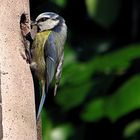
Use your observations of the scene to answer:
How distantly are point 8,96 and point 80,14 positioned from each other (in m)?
1.80

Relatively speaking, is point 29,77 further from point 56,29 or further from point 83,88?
point 83,88

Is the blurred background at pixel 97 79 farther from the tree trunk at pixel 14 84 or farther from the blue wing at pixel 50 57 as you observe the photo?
the tree trunk at pixel 14 84

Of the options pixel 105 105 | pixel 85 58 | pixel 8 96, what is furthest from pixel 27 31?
pixel 85 58

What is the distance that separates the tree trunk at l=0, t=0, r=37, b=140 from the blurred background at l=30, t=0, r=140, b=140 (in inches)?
32.2

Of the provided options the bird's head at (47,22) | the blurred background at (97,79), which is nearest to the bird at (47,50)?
the bird's head at (47,22)

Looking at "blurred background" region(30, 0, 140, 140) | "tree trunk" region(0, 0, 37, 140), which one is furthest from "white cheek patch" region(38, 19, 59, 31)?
"blurred background" region(30, 0, 140, 140)

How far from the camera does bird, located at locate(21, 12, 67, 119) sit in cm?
332

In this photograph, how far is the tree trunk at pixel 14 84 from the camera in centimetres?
306

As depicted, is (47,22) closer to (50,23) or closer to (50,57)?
(50,23)

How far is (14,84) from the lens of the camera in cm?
309

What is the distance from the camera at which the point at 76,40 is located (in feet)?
15.1

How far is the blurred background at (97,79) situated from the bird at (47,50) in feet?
1.92

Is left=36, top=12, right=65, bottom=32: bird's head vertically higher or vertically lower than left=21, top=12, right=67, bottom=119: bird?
higher

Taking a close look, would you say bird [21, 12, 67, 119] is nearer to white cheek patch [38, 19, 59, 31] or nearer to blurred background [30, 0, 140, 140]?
white cheek patch [38, 19, 59, 31]
